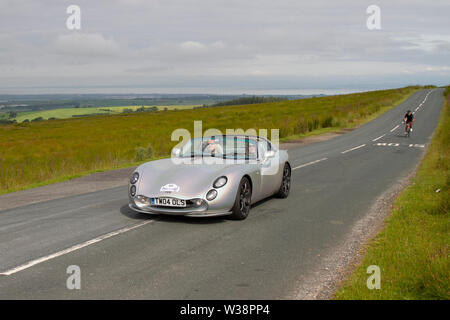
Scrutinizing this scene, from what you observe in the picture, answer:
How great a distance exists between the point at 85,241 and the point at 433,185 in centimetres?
800

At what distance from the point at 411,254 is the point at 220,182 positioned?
3.00m

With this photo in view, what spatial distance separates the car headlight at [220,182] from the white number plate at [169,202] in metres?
0.58

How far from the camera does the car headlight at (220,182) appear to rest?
23.4 feet

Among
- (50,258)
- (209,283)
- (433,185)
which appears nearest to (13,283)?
(50,258)

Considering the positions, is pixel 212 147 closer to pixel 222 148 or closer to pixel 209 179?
pixel 222 148

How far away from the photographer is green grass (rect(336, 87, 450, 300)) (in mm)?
4426

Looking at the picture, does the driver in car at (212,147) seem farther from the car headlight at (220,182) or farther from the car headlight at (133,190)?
the car headlight at (133,190)

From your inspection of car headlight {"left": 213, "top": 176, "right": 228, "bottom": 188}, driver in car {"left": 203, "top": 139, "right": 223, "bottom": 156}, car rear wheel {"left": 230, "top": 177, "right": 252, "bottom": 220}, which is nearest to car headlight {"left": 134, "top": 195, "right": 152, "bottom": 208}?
car headlight {"left": 213, "top": 176, "right": 228, "bottom": 188}

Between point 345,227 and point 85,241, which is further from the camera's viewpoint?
point 345,227

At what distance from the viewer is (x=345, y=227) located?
7371 millimetres

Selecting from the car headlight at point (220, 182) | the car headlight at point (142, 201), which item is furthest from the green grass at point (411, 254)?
the car headlight at point (142, 201)

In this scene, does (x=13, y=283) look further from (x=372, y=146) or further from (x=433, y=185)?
(x=372, y=146)

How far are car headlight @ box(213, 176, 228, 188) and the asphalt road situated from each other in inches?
26.6

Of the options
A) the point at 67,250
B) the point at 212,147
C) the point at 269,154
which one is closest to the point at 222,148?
the point at 212,147
